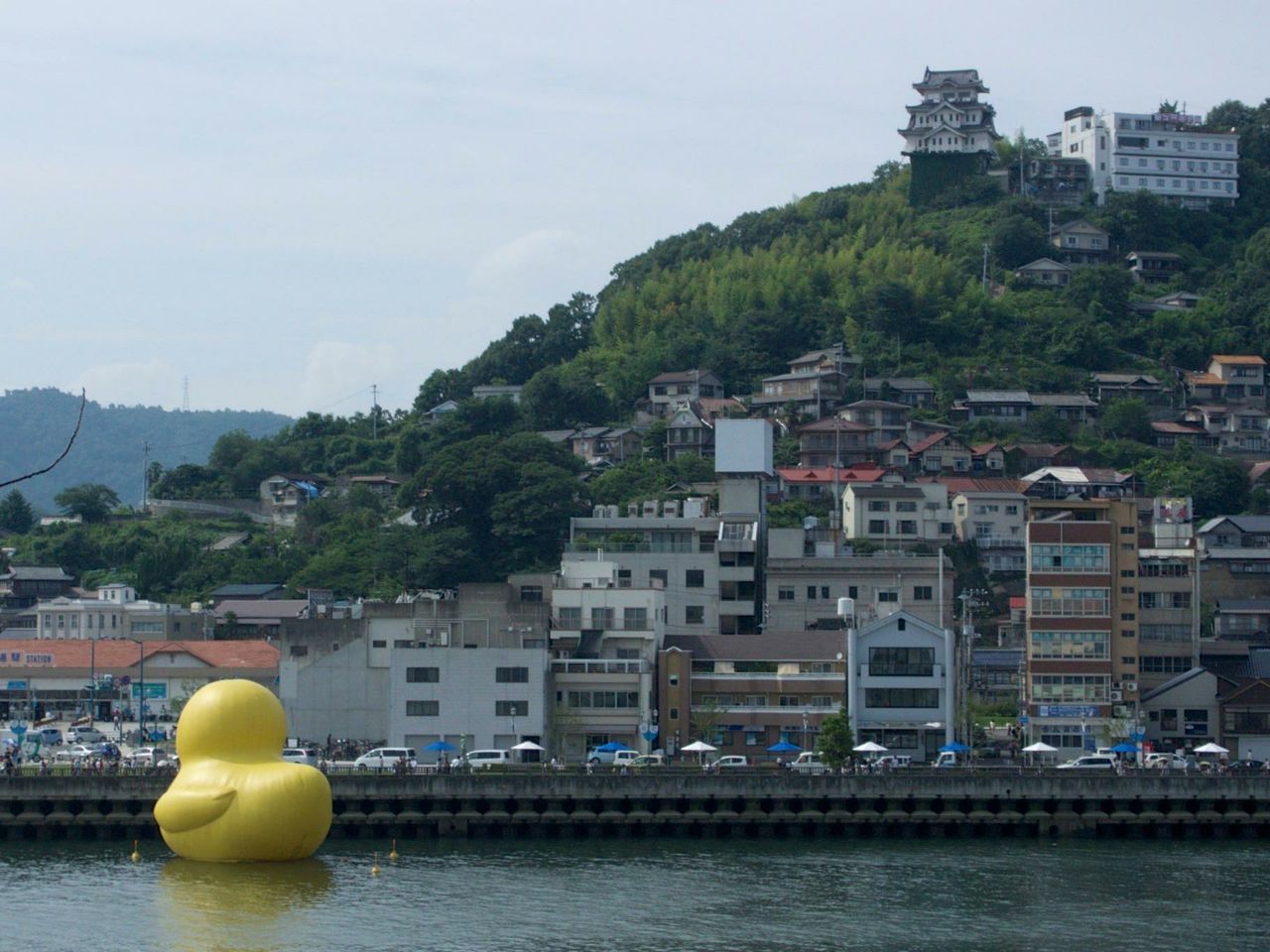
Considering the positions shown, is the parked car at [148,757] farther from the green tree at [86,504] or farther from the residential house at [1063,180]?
the residential house at [1063,180]

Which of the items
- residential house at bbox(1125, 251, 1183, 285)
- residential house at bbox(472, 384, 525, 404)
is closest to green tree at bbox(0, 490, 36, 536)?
residential house at bbox(472, 384, 525, 404)

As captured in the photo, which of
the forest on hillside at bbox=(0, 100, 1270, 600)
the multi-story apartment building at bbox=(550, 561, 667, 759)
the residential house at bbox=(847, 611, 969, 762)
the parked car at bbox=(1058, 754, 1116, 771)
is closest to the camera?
the parked car at bbox=(1058, 754, 1116, 771)

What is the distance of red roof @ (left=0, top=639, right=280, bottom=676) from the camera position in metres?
91.4

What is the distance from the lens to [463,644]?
73.3 metres

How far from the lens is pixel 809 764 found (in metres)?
65.8

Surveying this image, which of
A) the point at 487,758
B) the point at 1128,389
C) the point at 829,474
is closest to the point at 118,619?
the point at 829,474

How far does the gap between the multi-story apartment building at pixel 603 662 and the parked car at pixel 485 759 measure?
13.8 feet

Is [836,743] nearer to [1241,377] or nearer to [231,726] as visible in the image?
[231,726]

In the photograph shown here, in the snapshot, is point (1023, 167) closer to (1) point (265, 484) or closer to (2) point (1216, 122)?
(2) point (1216, 122)

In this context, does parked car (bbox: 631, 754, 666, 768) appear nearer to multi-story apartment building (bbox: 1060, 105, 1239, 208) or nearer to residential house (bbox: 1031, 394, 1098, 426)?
residential house (bbox: 1031, 394, 1098, 426)

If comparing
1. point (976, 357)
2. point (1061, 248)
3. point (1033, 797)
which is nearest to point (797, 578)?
point (1033, 797)

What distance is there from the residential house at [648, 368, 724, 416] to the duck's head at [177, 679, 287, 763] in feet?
285

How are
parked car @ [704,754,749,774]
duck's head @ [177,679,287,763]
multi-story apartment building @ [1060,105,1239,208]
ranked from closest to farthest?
1. duck's head @ [177,679,287,763]
2. parked car @ [704,754,749,774]
3. multi-story apartment building @ [1060,105,1239,208]

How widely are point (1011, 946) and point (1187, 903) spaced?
6318 mm
